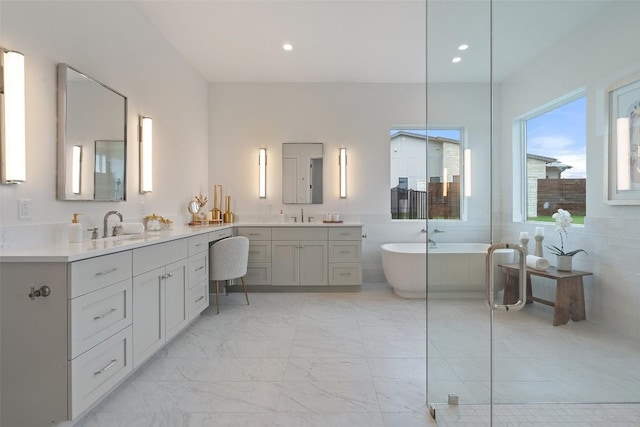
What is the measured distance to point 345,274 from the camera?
155 inches

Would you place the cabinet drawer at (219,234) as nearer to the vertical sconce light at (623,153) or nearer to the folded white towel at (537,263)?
the folded white towel at (537,263)

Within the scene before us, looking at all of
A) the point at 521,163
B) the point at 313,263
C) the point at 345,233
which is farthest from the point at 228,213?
the point at 521,163

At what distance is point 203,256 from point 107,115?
53.6 inches

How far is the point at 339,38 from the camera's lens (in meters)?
3.31

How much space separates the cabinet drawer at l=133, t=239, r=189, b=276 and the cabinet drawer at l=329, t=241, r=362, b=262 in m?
1.83

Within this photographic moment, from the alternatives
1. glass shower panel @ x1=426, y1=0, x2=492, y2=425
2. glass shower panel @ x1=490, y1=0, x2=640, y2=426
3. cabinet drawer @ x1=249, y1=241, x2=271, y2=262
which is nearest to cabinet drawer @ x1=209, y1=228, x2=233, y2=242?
cabinet drawer @ x1=249, y1=241, x2=271, y2=262

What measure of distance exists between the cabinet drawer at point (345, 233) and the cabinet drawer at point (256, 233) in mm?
770

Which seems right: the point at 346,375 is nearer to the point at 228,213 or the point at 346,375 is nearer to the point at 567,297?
the point at 567,297

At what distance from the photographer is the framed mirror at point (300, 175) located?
4438mm

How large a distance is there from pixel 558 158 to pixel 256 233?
306 centimetres

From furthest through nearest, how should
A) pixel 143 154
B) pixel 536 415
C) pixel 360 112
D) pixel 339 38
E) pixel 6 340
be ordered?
1. pixel 360 112
2. pixel 339 38
3. pixel 143 154
4. pixel 536 415
5. pixel 6 340

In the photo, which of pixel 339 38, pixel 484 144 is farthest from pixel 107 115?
pixel 484 144

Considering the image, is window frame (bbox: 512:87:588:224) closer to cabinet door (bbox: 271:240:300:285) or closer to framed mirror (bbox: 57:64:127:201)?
framed mirror (bbox: 57:64:127:201)

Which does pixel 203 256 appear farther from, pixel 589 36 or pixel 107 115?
pixel 589 36
